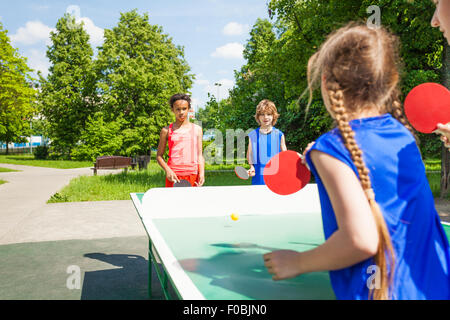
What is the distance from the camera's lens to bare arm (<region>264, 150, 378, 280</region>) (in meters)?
0.99

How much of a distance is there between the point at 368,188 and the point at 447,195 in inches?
397

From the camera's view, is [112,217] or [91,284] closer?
[91,284]

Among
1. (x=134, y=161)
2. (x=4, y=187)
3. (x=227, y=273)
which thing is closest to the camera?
(x=227, y=273)

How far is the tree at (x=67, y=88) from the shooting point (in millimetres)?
33812

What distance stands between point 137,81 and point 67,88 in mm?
11102

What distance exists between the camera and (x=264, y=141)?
4.87 metres

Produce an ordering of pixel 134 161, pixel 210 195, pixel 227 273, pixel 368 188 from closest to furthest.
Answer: pixel 368 188
pixel 227 273
pixel 210 195
pixel 134 161

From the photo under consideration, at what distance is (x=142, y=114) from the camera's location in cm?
2642

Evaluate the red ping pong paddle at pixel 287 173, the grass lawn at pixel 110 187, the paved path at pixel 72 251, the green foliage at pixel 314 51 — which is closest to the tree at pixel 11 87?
the grass lawn at pixel 110 187

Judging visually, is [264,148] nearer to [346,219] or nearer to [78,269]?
[78,269]

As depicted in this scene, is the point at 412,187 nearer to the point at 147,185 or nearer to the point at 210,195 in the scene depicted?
the point at 210,195

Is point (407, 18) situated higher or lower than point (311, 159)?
higher

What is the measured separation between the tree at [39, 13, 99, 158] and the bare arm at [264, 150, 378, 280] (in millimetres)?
34730
